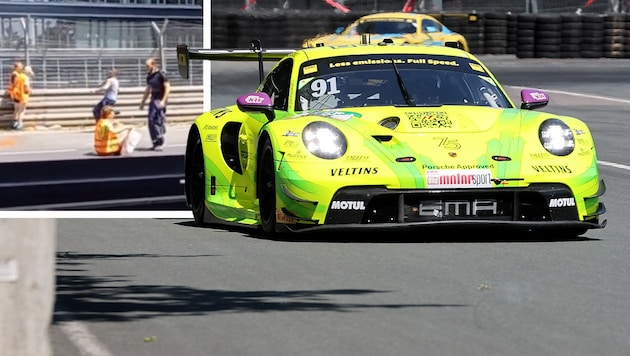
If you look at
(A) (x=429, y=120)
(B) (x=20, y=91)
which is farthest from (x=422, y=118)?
(B) (x=20, y=91)

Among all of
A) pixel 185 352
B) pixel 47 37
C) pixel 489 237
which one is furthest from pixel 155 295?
pixel 47 37

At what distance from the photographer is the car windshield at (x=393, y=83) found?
9430 mm

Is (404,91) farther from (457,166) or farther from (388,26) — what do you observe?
(388,26)

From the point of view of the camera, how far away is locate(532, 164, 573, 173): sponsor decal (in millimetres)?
8492

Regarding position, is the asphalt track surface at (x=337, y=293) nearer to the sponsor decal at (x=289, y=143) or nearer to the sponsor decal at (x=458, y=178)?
the sponsor decal at (x=458, y=178)

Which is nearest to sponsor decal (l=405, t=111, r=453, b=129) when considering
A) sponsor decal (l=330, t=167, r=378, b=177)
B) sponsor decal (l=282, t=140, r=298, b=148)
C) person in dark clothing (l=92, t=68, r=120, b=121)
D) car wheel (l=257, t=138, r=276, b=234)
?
sponsor decal (l=330, t=167, r=378, b=177)

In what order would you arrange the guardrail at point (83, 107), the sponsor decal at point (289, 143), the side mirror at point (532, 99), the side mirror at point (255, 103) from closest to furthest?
1. the sponsor decal at point (289, 143)
2. the side mirror at point (255, 103)
3. the side mirror at point (532, 99)
4. the guardrail at point (83, 107)

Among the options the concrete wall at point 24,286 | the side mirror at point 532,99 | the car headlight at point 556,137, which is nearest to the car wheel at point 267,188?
the car headlight at point 556,137

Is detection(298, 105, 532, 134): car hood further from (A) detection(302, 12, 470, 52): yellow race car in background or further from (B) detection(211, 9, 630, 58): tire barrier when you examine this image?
(B) detection(211, 9, 630, 58): tire barrier

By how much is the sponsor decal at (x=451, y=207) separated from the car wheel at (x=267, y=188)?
89cm

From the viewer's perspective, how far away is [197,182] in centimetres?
1053

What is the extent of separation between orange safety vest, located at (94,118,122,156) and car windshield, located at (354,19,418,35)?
19.0m

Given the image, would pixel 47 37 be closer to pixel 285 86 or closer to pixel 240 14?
pixel 285 86

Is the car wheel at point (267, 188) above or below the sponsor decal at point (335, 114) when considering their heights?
below
